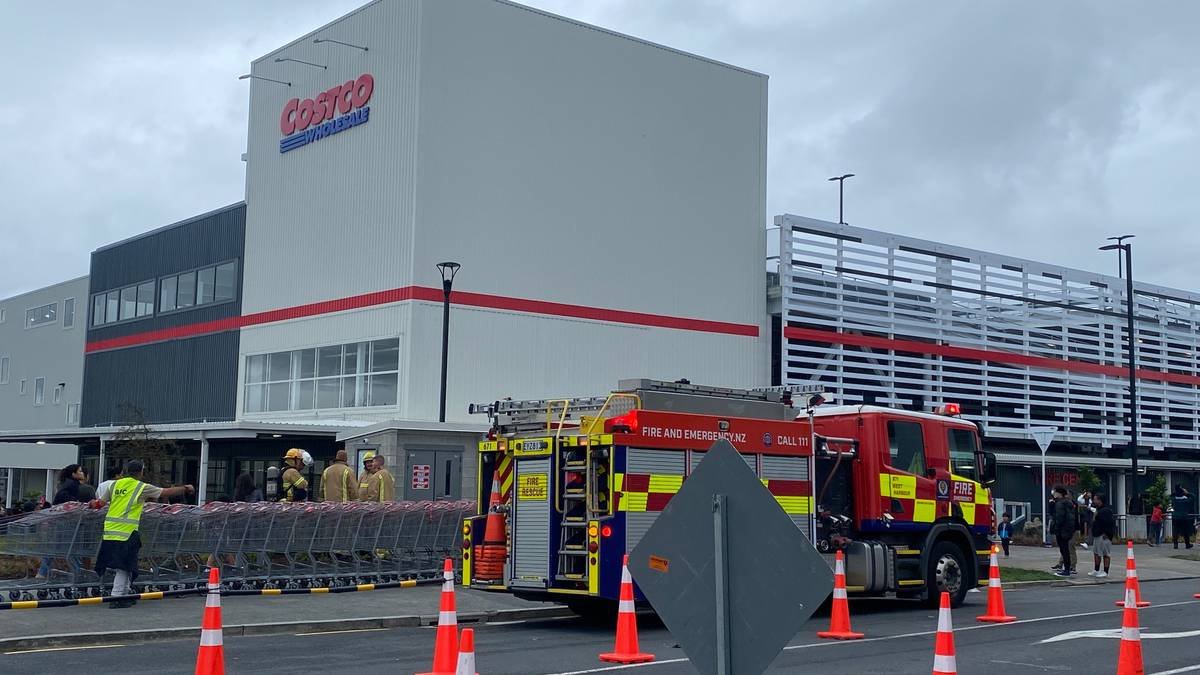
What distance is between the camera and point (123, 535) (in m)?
16.0

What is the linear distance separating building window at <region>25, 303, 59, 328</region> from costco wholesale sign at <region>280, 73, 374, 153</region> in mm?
21049

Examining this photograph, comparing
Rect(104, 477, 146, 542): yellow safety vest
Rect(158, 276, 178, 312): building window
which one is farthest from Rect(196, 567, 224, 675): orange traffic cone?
Rect(158, 276, 178, 312): building window

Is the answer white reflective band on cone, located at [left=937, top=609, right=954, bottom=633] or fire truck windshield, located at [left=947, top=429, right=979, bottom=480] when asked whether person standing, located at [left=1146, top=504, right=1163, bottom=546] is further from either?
white reflective band on cone, located at [left=937, top=609, right=954, bottom=633]

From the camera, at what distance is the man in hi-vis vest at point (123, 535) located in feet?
52.2

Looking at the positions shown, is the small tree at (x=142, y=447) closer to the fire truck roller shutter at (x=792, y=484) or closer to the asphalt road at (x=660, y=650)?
the asphalt road at (x=660, y=650)

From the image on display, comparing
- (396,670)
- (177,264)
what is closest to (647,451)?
(396,670)

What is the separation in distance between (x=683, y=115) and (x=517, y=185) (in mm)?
6151

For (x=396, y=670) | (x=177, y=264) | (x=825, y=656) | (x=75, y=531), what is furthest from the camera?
(x=177, y=264)

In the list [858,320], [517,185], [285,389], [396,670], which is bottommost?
[396,670]

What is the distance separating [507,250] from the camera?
34375mm

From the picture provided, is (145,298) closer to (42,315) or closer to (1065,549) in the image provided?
(42,315)

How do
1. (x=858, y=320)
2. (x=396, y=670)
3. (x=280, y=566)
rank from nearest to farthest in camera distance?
(x=396, y=670), (x=280, y=566), (x=858, y=320)

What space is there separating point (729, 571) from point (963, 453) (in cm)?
1413

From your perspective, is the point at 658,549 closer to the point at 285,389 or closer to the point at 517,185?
the point at 517,185
